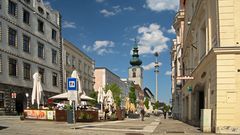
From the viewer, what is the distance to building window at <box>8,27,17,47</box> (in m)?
41.4

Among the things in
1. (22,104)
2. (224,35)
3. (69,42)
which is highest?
(69,42)

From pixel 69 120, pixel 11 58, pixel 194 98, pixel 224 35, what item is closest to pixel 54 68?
pixel 11 58

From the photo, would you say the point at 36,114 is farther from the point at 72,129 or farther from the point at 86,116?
the point at 72,129

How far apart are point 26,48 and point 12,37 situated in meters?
3.83

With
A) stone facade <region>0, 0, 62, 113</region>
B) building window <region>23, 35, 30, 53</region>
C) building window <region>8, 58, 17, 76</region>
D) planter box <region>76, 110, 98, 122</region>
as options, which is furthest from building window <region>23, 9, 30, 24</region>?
planter box <region>76, 110, 98, 122</region>

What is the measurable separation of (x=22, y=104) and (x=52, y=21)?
14.0 meters

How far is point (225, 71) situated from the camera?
18484 mm

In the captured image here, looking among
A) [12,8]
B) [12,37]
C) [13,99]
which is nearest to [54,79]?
[13,99]

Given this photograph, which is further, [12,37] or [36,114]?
[12,37]

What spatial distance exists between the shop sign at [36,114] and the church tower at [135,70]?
131798mm

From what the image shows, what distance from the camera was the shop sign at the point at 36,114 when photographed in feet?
89.1

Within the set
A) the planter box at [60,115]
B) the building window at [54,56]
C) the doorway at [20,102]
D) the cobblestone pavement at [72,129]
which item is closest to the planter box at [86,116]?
the planter box at [60,115]

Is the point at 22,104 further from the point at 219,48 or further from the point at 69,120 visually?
the point at 219,48

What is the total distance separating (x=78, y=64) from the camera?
72375 millimetres
